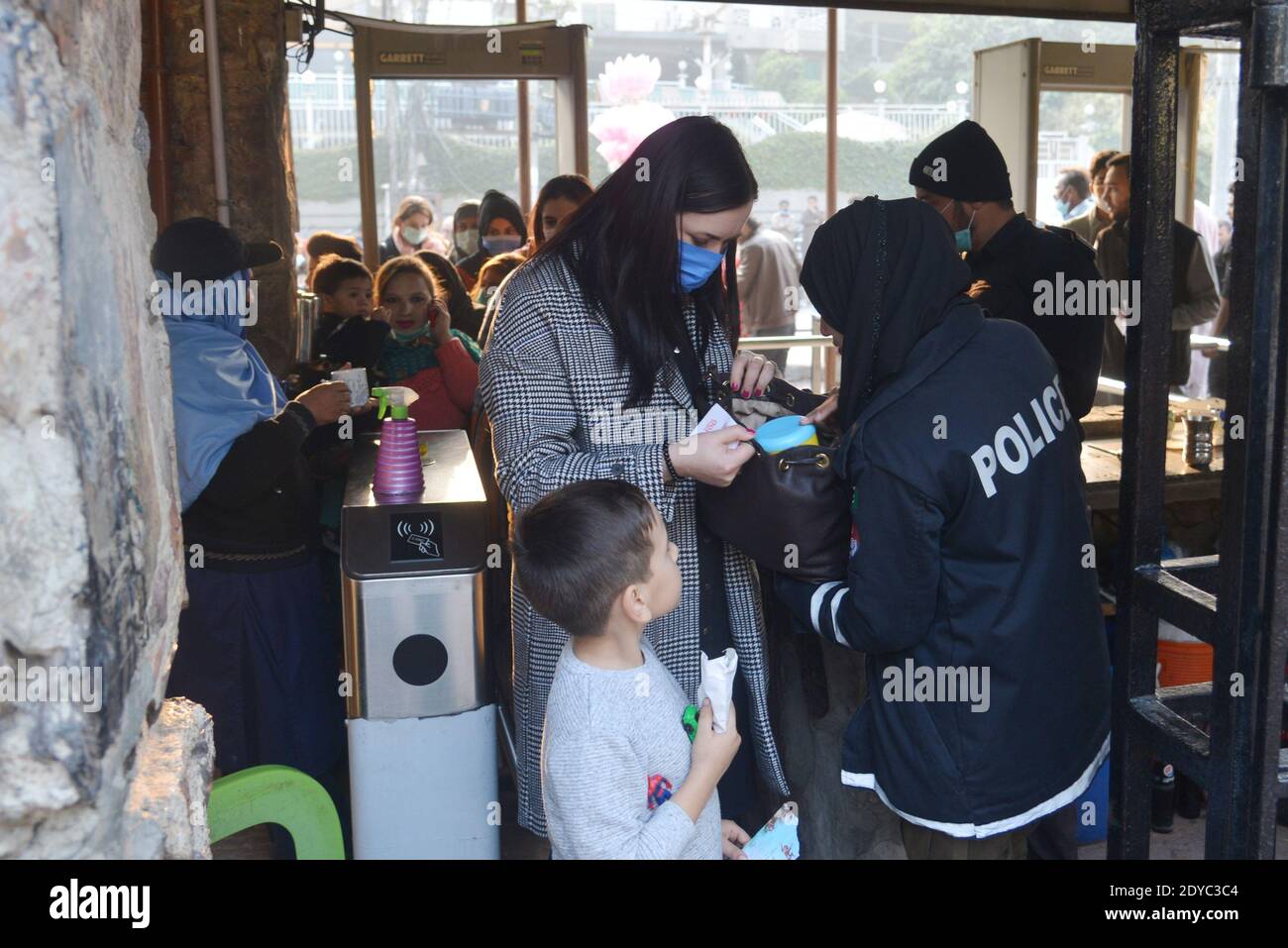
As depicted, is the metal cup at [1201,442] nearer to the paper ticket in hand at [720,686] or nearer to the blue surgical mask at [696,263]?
the blue surgical mask at [696,263]

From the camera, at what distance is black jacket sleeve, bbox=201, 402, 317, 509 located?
3133 mm

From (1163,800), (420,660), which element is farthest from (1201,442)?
Result: (420,660)

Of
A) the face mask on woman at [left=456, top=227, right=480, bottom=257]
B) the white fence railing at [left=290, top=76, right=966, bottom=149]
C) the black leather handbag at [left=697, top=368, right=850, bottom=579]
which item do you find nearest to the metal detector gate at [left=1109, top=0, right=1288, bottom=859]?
the black leather handbag at [left=697, top=368, right=850, bottom=579]

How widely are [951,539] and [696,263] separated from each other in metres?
0.76

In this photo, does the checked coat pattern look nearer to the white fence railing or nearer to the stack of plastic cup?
the stack of plastic cup

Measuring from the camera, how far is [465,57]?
648 centimetres

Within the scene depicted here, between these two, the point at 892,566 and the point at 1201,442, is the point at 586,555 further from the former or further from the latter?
the point at 1201,442

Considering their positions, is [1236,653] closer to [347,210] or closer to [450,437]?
[450,437]

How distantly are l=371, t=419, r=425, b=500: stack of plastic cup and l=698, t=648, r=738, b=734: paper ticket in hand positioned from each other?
1.03 metres

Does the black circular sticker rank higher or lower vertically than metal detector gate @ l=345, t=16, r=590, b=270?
lower

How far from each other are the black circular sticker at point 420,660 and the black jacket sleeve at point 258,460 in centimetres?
81

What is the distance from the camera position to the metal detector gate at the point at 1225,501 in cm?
165
